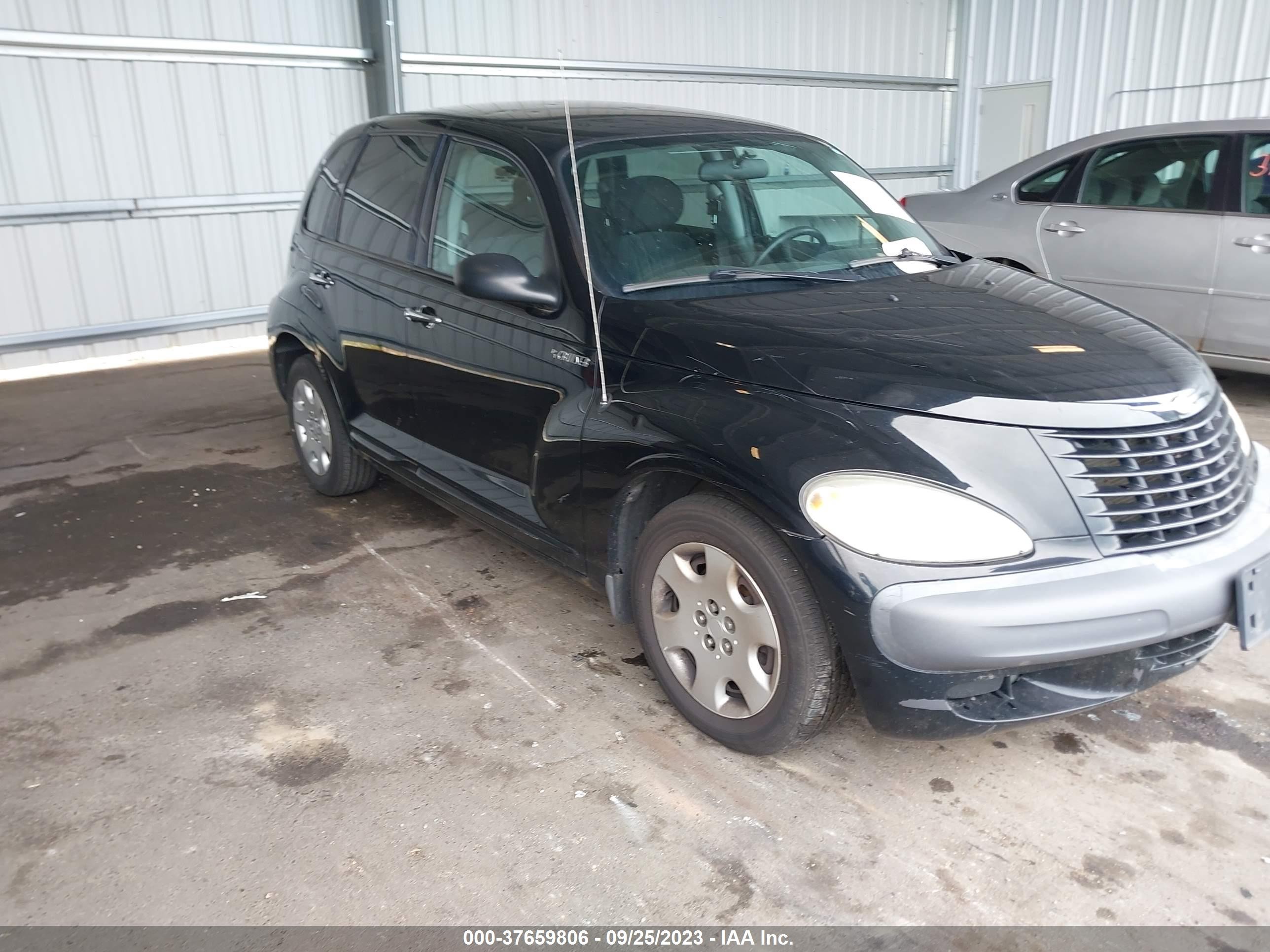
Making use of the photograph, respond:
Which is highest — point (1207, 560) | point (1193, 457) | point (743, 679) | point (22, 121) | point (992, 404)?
point (22, 121)

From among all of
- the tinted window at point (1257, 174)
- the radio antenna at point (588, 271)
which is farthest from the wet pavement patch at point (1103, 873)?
the tinted window at point (1257, 174)

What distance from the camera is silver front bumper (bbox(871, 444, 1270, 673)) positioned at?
7.36ft

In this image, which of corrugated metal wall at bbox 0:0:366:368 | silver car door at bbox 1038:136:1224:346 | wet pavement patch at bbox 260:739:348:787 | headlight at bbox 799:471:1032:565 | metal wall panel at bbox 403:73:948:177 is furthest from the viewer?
metal wall panel at bbox 403:73:948:177

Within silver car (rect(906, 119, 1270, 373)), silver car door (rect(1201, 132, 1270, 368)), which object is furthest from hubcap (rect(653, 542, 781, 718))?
silver car door (rect(1201, 132, 1270, 368))

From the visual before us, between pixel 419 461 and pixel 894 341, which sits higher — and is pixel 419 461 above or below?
below

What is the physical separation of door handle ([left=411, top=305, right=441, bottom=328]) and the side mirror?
510 millimetres

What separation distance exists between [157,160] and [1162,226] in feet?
22.3

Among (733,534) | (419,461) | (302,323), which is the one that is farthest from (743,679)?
(302,323)

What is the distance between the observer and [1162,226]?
5820mm

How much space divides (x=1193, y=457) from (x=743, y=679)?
47.9 inches

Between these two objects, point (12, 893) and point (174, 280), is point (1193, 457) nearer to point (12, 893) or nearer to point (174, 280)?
point (12, 893)

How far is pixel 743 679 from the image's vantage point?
2660 millimetres

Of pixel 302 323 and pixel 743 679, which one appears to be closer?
pixel 743 679

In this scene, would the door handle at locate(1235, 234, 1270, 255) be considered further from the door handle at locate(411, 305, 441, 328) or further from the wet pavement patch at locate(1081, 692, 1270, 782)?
the door handle at locate(411, 305, 441, 328)
